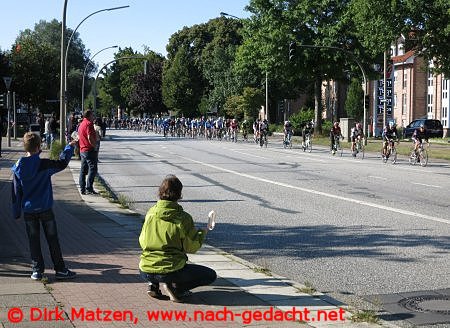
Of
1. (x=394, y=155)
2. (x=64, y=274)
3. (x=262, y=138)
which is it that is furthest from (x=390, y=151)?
(x=64, y=274)

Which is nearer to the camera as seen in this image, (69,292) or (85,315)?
(85,315)

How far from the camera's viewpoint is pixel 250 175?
2192 cm

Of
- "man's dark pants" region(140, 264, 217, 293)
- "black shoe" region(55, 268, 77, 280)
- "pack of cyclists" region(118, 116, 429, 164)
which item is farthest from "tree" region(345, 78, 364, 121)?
"man's dark pants" region(140, 264, 217, 293)

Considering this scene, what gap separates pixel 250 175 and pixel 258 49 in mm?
34202

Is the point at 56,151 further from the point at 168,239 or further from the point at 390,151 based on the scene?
the point at 168,239

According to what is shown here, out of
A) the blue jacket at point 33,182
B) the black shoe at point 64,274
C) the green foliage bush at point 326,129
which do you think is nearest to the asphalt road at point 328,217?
the black shoe at point 64,274

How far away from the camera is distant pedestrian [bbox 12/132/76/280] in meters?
7.23

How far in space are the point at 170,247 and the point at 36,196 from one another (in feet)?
5.61

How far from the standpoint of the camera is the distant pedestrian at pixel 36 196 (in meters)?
7.23

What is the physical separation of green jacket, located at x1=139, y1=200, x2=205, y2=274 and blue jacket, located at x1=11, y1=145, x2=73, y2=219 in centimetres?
139

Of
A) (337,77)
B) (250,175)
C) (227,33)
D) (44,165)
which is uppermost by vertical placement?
(227,33)

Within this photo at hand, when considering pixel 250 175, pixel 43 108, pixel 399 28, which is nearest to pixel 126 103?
pixel 43 108

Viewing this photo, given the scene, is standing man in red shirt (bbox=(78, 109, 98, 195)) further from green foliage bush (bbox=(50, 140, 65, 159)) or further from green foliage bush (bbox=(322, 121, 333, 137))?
green foliage bush (bbox=(322, 121, 333, 137))

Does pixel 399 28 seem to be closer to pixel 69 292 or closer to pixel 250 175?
pixel 250 175
